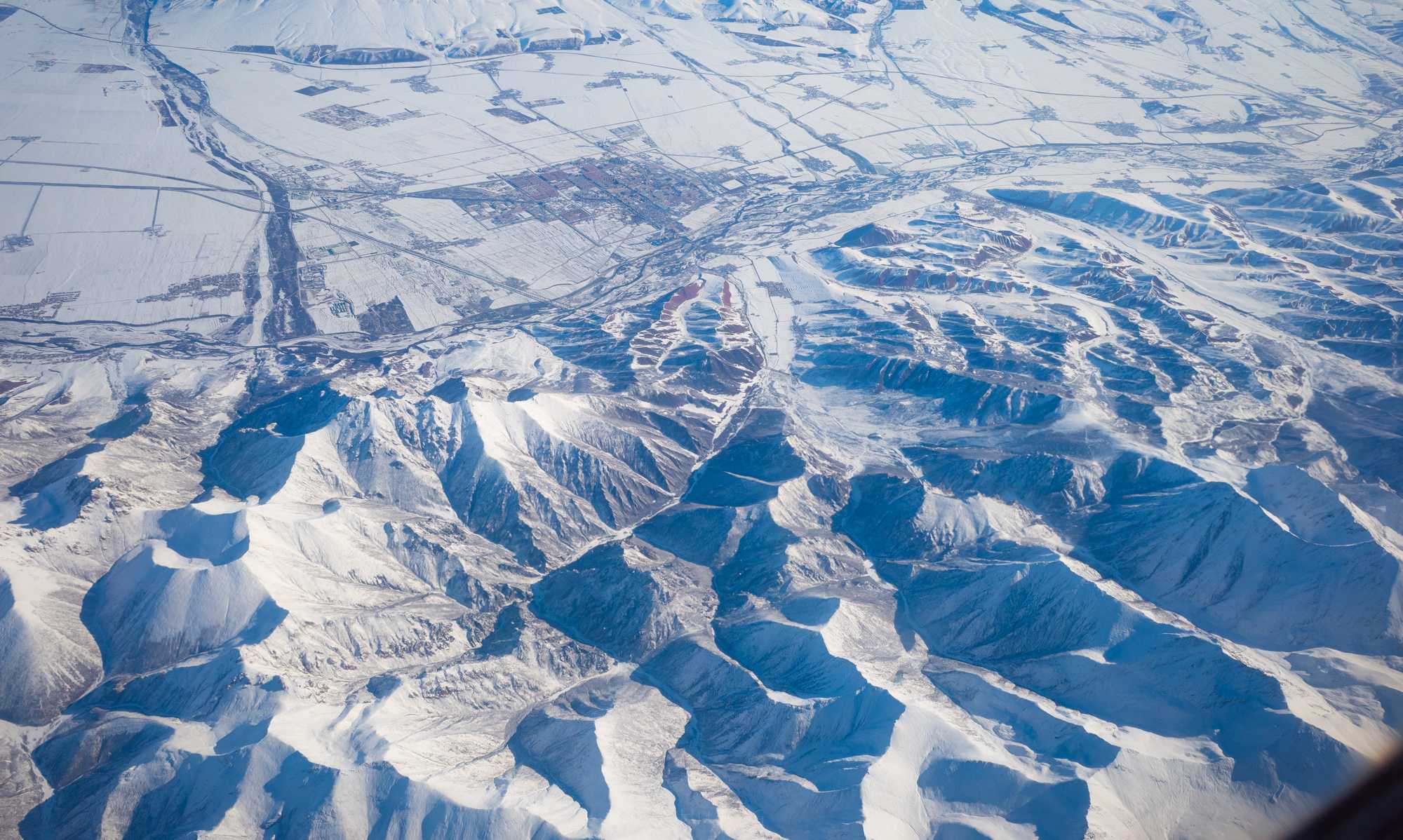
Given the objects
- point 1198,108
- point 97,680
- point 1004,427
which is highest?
point 1198,108

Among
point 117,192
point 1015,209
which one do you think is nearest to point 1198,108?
point 1015,209

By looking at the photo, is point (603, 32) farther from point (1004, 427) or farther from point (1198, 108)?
point (1004, 427)

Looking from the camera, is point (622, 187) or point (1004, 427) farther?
point (622, 187)

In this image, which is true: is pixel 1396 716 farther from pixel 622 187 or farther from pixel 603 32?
pixel 603 32

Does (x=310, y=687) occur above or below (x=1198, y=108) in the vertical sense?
below

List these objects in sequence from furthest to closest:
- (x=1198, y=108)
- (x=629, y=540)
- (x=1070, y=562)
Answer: (x=1198, y=108) → (x=629, y=540) → (x=1070, y=562)

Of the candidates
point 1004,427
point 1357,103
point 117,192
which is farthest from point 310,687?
point 1357,103

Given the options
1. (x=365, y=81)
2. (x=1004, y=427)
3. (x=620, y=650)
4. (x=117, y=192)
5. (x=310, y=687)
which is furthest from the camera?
(x=365, y=81)
